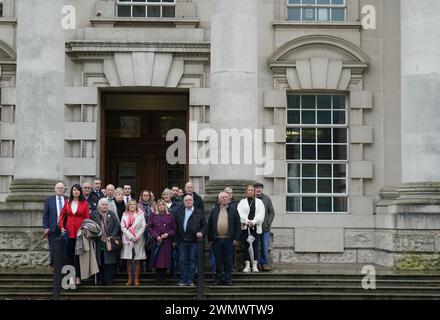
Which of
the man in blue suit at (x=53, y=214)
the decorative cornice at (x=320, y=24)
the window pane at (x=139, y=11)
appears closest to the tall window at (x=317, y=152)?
the decorative cornice at (x=320, y=24)

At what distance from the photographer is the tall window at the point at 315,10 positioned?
Result: 23.6 m

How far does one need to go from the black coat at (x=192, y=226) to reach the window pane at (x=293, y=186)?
19.2 feet

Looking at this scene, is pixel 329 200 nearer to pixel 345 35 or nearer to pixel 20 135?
pixel 345 35

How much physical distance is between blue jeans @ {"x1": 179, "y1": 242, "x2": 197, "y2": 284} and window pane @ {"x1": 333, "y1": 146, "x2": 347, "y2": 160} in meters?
6.93

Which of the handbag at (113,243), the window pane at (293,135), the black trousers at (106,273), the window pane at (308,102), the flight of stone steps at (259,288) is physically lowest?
the flight of stone steps at (259,288)

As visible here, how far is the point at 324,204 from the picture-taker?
23.4 m

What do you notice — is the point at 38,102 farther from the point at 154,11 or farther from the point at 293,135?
the point at 293,135

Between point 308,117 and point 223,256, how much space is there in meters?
6.69

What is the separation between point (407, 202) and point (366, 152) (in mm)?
3331

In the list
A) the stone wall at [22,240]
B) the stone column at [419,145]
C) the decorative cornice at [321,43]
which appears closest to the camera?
the stone wall at [22,240]

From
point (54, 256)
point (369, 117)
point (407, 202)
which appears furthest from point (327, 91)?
point (54, 256)

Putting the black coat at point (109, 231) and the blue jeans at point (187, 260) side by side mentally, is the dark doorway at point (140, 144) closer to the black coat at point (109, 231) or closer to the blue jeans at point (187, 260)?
the black coat at point (109, 231)

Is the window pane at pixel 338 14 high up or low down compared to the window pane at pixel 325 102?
up
